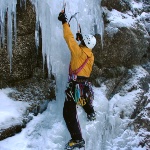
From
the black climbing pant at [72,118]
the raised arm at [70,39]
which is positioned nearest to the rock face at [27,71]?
the black climbing pant at [72,118]

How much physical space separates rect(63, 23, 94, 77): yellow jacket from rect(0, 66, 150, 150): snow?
87 centimetres

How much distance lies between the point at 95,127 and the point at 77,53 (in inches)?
58.9

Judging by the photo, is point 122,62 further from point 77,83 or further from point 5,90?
point 5,90

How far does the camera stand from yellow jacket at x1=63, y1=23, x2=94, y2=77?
4535mm

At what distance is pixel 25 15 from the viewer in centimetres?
512

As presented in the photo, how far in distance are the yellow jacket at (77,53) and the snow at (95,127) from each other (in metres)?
0.87

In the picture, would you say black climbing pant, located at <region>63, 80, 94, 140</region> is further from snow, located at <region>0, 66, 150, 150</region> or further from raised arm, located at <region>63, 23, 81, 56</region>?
raised arm, located at <region>63, 23, 81, 56</region>

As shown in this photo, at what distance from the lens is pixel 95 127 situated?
17.8 ft

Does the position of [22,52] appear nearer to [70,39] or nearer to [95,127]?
[70,39]

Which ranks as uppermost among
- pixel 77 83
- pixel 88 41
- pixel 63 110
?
pixel 88 41

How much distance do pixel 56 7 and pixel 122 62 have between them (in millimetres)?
1947

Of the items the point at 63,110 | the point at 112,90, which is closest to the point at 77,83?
the point at 63,110

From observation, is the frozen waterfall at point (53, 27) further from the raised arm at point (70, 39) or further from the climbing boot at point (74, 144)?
the climbing boot at point (74, 144)

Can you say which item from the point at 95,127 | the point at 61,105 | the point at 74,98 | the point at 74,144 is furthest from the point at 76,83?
the point at 95,127
